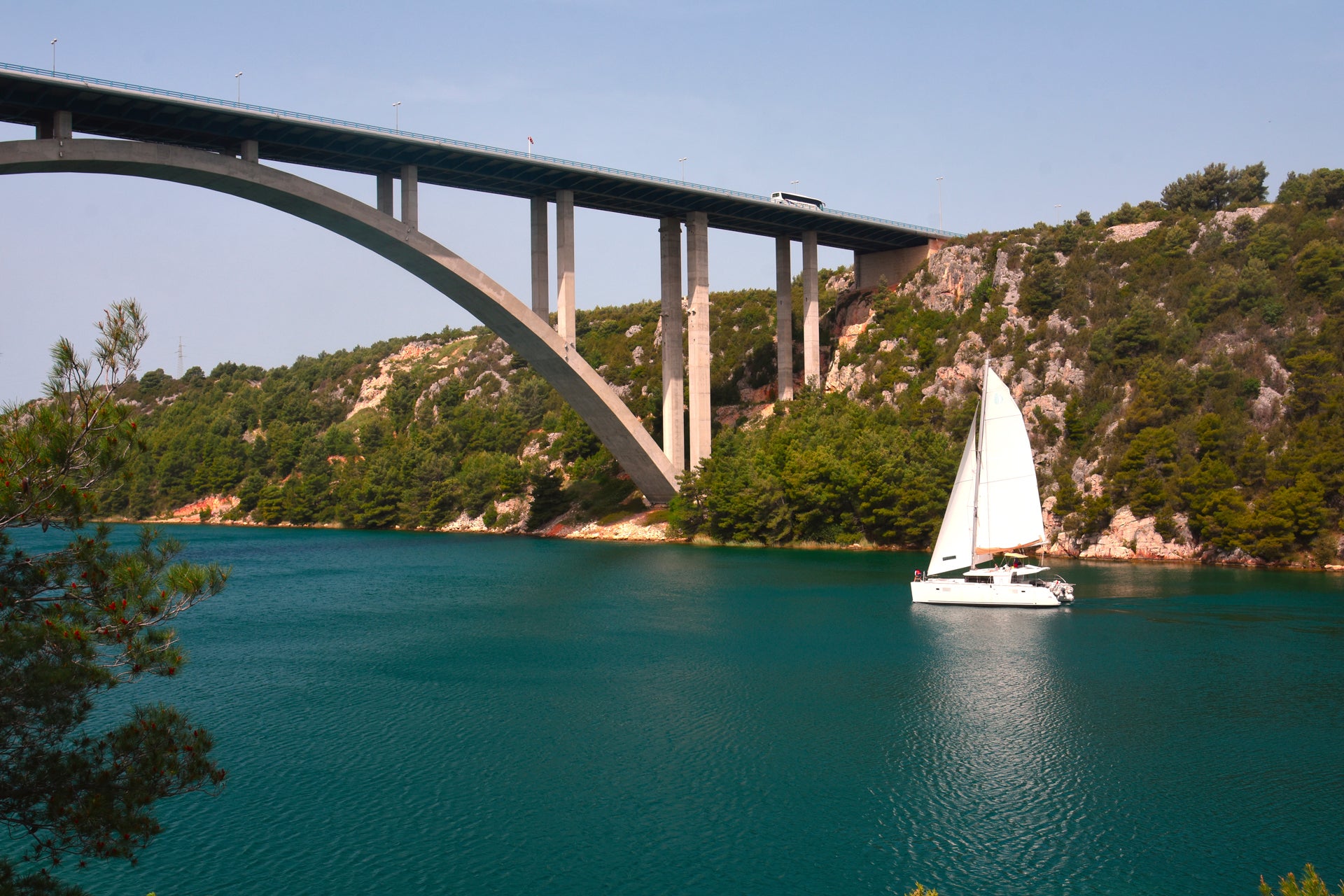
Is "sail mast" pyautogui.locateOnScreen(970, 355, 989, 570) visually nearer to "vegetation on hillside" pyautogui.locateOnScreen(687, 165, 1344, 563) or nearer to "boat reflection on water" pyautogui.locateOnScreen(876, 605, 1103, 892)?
"boat reflection on water" pyautogui.locateOnScreen(876, 605, 1103, 892)

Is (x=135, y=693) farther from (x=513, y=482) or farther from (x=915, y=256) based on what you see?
(x=915, y=256)

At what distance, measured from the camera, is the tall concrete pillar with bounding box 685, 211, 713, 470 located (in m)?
48.6

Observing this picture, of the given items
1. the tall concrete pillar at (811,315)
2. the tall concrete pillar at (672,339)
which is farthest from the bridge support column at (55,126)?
the tall concrete pillar at (811,315)

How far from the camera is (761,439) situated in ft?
165

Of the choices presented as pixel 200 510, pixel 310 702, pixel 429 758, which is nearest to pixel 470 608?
pixel 310 702

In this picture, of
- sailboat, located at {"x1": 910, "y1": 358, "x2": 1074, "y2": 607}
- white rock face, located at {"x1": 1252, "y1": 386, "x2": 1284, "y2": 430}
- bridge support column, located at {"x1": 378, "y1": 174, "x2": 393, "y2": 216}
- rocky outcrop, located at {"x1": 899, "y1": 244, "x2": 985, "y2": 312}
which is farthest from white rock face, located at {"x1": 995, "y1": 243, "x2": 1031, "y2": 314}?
bridge support column, located at {"x1": 378, "y1": 174, "x2": 393, "y2": 216}

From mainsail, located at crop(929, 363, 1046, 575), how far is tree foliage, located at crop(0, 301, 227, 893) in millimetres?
25682

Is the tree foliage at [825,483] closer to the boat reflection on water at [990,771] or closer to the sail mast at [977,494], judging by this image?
the sail mast at [977,494]

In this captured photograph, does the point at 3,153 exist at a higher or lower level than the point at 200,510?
higher

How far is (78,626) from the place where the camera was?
23.7 feet

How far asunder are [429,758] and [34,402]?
10.1 metres

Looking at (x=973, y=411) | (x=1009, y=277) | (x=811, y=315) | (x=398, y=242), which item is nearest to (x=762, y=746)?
(x=398, y=242)

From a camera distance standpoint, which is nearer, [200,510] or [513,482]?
[513,482]

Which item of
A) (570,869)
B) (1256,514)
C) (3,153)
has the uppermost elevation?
(3,153)
